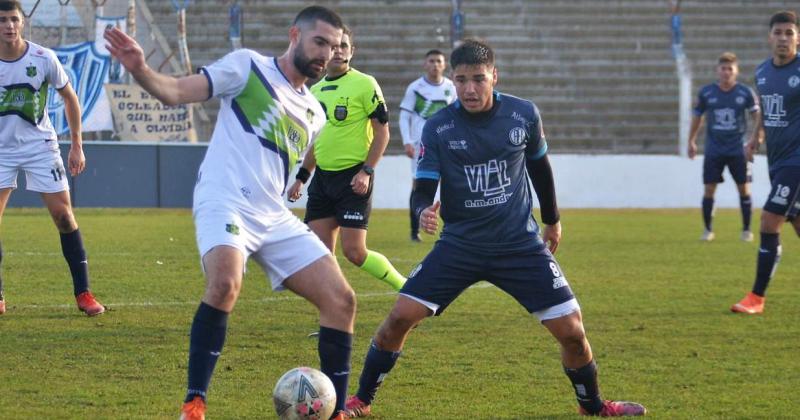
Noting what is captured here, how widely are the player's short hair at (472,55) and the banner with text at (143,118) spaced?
16.3m

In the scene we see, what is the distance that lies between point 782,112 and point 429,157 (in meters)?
4.55

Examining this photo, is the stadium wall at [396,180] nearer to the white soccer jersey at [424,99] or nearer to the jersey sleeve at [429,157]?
the white soccer jersey at [424,99]

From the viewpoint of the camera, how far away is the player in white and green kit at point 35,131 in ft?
26.7

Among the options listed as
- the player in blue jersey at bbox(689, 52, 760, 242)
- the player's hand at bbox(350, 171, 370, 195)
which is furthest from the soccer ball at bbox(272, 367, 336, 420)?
the player in blue jersey at bbox(689, 52, 760, 242)

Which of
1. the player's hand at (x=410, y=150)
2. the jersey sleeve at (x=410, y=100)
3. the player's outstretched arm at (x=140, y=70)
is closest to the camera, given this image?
the player's outstretched arm at (x=140, y=70)

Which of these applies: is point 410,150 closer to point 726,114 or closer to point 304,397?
point 726,114

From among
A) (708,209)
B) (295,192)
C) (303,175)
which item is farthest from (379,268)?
(708,209)

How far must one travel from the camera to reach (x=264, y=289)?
1044cm

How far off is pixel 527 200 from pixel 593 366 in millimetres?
881

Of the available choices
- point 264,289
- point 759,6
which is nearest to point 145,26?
point 264,289

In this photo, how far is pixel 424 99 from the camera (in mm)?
15320

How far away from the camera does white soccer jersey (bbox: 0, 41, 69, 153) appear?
8.15 meters

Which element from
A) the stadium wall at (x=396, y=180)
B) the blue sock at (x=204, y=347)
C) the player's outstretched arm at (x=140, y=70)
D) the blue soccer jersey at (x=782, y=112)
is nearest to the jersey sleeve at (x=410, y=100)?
the stadium wall at (x=396, y=180)

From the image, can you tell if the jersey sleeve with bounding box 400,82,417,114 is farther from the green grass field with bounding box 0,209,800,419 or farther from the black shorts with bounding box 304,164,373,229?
the black shorts with bounding box 304,164,373,229
